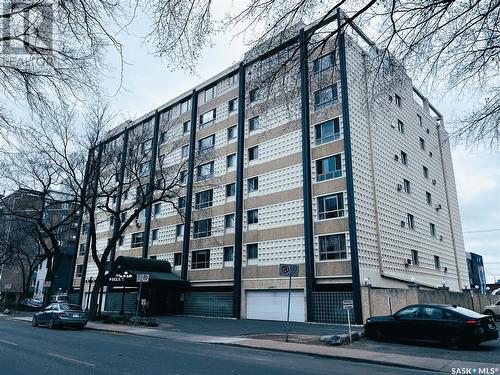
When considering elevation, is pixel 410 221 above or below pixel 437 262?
above

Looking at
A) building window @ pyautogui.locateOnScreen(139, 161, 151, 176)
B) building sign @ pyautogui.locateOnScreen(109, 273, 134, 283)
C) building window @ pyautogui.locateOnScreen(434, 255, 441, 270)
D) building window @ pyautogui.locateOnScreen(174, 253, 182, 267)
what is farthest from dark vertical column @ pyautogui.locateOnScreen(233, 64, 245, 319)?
building window @ pyautogui.locateOnScreen(434, 255, 441, 270)

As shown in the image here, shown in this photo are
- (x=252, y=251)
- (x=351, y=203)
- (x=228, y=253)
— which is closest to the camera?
(x=351, y=203)

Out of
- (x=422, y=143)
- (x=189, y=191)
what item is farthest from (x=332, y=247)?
(x=422, y=143)

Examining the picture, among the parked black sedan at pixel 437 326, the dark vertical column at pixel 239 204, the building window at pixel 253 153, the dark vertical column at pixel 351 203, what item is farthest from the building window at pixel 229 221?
the parked black sedan at pixel 437 326

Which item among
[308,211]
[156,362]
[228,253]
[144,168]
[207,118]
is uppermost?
[207,118]

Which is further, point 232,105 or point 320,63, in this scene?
point 232,105

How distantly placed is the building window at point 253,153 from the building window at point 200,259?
8433 millimetres

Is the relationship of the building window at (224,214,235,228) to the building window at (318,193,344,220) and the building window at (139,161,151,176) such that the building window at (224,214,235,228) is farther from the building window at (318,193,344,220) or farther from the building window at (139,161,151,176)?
the building window at (139,161,151,176)

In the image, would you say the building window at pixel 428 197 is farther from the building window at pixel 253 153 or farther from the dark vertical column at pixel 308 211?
the building window at pixel 253 153

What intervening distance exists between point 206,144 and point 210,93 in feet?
17.1

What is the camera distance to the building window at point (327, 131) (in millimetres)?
26047

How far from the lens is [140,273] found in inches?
1115

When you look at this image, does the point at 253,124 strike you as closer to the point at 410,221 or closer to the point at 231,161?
the point at 231,161

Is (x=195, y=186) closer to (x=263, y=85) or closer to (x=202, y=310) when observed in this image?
(x=202, y=310)
